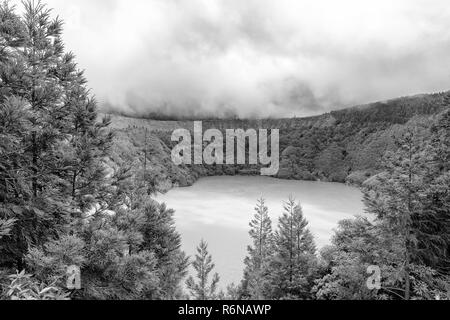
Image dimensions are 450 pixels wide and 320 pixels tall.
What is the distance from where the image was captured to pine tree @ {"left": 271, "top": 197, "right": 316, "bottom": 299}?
74.9 ft

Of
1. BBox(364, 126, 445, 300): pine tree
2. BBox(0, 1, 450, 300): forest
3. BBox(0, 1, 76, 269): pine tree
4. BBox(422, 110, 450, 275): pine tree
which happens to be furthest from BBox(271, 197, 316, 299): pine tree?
BBox(0, 1, 76, 269): pine tree

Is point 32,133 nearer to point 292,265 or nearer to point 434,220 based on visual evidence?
point 434,220

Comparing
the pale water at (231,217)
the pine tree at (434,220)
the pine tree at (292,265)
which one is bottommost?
the pale water at (231,217)

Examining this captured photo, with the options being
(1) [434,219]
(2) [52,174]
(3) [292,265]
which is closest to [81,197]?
(2) [52,174]

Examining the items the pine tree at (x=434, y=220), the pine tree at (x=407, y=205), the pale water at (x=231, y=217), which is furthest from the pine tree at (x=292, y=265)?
the pale water at (x=231, y=217)

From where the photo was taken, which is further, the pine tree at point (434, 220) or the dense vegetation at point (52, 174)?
the pine tree at point (434, 220)

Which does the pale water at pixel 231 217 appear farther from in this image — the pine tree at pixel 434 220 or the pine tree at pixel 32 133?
the pine tree at pixel 32 133

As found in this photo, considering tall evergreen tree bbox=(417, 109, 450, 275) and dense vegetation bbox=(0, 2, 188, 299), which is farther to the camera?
tall evergreen tree bbox=(417, 109, 450, 275)

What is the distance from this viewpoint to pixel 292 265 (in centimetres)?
2364

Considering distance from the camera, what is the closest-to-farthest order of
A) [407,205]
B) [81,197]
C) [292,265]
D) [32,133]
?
[32,133]
[81,197]
[407,205]
[292,265]

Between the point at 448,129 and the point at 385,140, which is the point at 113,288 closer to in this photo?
the point at 448,129

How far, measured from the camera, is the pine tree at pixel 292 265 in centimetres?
2284

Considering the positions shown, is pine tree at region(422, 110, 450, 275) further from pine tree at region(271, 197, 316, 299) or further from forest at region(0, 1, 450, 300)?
pine tree at region(271, 197, 316, 299)

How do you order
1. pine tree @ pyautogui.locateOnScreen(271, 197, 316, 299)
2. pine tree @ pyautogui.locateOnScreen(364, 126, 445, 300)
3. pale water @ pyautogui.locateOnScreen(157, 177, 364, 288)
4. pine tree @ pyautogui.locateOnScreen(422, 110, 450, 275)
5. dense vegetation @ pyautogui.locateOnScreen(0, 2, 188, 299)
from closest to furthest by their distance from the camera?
dense vegetation @ pyautogui.locateOnScreen(0, 2, 188, 299) → pine tree @ pyautogui.locateOnScreen(364, 126, 445, 300) → pine tree @ pyautogui.locateOnScreen(422, 110, 450, 275) → pine tree @ pyautogui.locateOnScreen(271, 197, 316, 299) → pale water @ pyautogui.locateOnScreen(157, 177, 364, 288)
